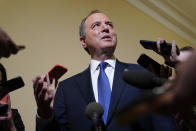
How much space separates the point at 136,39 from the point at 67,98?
167 centimetres

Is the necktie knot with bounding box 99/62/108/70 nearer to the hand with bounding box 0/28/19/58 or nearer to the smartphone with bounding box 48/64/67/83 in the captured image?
the smartphone with bounding box 48/64/67/83

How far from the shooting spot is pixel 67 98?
4.50ft

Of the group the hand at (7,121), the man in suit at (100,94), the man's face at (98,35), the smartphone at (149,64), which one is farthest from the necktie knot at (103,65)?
the hand at (7,121)

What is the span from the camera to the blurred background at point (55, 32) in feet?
6.34

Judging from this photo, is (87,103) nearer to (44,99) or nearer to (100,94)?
(100,94)

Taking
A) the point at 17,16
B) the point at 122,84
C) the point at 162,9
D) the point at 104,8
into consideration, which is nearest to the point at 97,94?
the point at 122,84

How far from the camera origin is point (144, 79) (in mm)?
763

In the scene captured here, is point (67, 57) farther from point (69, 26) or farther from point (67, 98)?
point (67, 98)

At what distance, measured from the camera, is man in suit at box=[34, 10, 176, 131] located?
3.94 feet

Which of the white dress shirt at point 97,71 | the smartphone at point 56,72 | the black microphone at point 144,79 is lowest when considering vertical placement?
the white dress shirt at point 97,71

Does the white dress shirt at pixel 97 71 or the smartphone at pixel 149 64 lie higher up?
the smartphone at pixel 149 64

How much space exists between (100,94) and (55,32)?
1082 mm

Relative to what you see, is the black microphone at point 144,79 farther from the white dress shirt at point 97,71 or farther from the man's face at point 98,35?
the man's face at point 98,35

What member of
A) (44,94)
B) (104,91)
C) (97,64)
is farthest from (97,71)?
(44,94)
